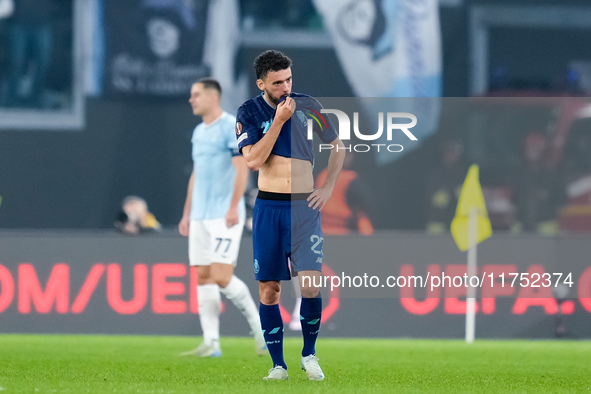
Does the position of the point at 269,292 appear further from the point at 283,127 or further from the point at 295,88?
the point at 295,88

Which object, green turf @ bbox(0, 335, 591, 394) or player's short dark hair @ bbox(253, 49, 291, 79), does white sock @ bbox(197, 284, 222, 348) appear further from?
player's short dark hair @ bbox(253, 49, 291, 79)

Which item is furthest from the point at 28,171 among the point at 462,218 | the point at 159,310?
the point at 462,218

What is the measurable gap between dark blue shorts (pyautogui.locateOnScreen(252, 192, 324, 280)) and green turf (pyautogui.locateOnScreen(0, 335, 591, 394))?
0.69 meters

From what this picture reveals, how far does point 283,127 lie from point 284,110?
0.33 meters

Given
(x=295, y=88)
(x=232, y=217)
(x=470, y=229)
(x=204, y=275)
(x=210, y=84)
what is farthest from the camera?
(x=295, y=88)

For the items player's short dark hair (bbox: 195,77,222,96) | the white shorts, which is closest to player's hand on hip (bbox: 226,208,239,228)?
the white shorts

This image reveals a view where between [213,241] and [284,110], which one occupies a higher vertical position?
[284,110]

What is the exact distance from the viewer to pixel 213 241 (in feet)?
28.6

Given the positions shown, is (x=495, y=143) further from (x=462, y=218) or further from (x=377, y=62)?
(x=462, y=218)

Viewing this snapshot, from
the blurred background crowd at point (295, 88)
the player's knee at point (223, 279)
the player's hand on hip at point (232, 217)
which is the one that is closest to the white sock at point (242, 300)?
the player's knee at point (223, 279)

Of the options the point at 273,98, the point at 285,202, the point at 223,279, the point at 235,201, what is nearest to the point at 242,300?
the point at 223,279

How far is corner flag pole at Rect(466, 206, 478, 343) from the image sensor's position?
35.4 ft

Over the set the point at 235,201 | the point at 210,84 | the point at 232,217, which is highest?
the point at 210,84

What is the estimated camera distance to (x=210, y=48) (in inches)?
575
